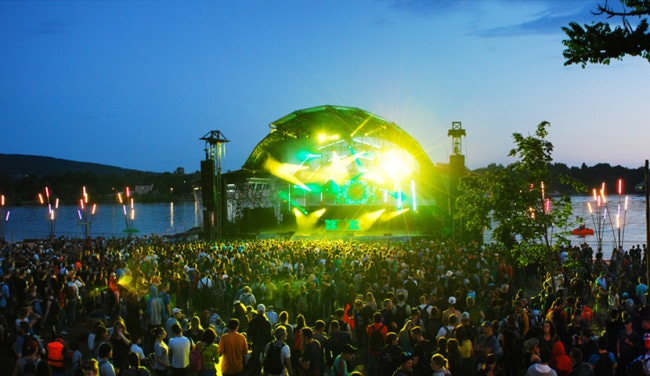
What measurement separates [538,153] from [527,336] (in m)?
5.60

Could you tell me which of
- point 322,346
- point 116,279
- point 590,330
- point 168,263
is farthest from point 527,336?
point 168,263

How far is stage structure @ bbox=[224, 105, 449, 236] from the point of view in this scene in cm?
3675

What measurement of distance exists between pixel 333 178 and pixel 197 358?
3213cm

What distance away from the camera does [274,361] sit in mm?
6723

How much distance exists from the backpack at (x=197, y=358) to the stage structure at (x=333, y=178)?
28.6 m

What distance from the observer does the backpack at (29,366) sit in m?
5.96

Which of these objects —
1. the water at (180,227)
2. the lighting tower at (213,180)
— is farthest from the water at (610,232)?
the lighting tower at (213,180)

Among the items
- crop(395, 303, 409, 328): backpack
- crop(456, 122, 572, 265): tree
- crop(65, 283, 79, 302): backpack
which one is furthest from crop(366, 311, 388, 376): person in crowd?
crop(65, 283, 79, 302): backpack

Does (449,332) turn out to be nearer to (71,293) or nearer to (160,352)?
(160,352)

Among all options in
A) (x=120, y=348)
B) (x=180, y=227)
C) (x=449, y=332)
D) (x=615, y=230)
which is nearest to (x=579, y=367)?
(x=449, y=332)

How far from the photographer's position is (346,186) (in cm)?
3834

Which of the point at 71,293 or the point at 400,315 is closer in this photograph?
the point at 400,315

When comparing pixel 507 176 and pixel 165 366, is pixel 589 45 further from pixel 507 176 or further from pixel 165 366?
pixel 507 176

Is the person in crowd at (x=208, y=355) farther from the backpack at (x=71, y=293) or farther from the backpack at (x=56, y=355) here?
the backpack at (x=71, y=293)
